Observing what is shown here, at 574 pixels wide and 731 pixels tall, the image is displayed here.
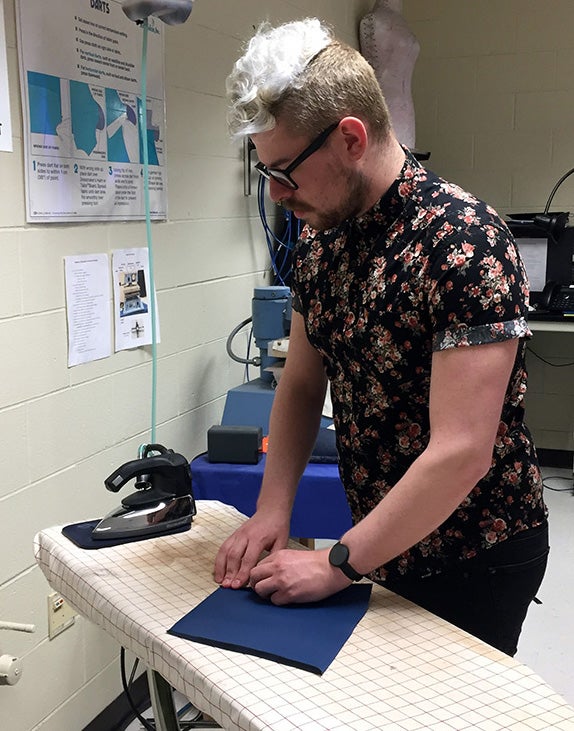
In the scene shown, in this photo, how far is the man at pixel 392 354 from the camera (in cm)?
105

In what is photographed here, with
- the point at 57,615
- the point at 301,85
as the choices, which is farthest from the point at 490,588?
the point at 57,615

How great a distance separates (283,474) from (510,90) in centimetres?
349

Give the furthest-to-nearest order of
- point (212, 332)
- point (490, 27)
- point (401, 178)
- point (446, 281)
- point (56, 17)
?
point (490, 27) < point (212, 332) < point (56, 17) < point (401, 178) < point (446, 281)

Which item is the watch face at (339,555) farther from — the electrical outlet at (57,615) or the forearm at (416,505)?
the electrical outlet at (57,615)

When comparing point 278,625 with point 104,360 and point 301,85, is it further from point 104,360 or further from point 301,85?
point 104,360

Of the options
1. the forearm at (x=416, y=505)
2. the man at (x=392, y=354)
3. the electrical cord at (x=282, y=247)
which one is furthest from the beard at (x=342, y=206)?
the electrical cord at (x=282, y=247)

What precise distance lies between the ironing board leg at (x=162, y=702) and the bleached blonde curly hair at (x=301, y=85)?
771 millimetres

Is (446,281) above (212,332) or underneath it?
above

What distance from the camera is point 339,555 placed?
109 cm

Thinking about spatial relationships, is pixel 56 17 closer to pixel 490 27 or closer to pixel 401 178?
pixel 401 178

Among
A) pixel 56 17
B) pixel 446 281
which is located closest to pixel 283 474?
pixel 446 281

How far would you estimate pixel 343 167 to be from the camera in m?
1.13

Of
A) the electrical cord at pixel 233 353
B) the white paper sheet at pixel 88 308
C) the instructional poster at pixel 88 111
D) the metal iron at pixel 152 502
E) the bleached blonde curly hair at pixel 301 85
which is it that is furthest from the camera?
the electrical cord at pixel 233 353

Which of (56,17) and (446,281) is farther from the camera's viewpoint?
(56,17)
